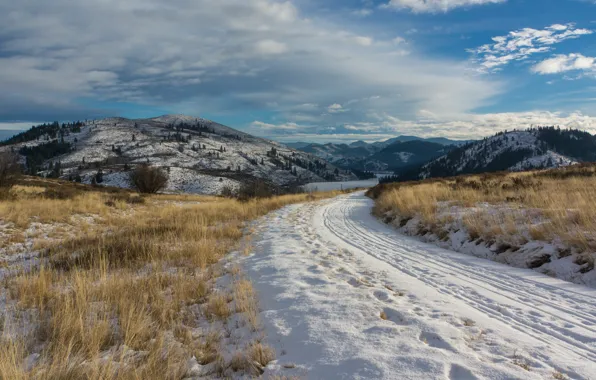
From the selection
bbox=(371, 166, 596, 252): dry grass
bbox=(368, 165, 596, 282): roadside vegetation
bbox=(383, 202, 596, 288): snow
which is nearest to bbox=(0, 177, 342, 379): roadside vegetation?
bbox=(383, 202, 596, 288): snow

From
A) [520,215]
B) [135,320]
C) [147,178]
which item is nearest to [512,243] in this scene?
[520,215]

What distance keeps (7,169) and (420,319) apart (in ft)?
107

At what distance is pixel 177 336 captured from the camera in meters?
3.55

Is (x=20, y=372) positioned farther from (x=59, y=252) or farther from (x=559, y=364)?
(x=59, y=252)

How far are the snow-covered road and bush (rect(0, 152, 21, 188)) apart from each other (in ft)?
89.4

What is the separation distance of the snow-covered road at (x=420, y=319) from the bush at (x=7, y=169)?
89.4 ft

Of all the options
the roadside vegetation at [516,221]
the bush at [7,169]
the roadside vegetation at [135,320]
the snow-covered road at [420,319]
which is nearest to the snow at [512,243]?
the roadside vegetation at [516,221]

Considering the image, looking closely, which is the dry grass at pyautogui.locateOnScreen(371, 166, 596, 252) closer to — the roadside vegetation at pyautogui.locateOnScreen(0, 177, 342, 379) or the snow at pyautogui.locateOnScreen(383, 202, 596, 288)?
the snow at pyautogui.locateOnScreen(383, 202, 596, 288)

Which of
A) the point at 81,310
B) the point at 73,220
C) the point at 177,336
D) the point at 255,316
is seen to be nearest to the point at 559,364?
the point at 255,316

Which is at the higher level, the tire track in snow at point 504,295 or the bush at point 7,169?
the bush at point 7,169

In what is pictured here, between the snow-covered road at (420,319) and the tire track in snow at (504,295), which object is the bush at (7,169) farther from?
the tire track in snow at (504,295)

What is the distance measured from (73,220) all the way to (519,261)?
55.5ft

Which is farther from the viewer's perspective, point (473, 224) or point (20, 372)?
point (473, 224)

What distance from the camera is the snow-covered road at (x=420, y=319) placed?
2.80 m
